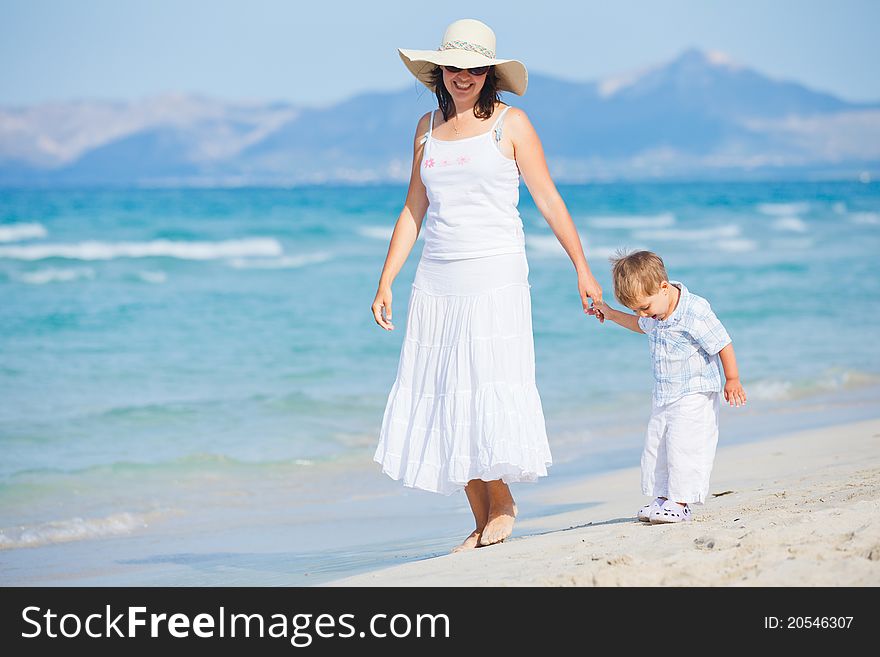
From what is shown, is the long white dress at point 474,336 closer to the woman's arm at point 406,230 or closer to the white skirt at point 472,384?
the white skirt at point 472,384

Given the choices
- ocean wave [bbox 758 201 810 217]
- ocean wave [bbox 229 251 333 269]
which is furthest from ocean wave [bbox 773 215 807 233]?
ocean wave [bbox 229 251 333 269]

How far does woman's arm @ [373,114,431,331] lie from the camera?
4.40 meters

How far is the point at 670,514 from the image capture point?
14.1 ft

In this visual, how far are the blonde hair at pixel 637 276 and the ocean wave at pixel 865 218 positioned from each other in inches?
1133

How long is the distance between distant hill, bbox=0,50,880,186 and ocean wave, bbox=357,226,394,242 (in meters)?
71.7

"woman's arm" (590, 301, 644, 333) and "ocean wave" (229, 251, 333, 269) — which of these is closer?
"woman's arm" (590, 301, 644, 333)

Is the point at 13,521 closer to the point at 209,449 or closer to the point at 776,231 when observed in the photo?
the point at 209,449

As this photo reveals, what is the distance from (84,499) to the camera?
6.22 meters

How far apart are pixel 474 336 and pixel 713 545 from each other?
1.16 meters

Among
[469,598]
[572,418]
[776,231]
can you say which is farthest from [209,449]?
[776,231]

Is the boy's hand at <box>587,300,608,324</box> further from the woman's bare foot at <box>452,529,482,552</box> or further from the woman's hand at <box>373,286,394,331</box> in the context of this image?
the woman's bare foot at <box>452,529,482,552</box>

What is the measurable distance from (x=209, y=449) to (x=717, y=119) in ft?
637

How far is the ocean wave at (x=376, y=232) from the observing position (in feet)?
94.2

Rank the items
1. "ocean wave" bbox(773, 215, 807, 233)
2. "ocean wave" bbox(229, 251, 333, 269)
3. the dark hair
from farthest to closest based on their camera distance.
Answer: "ocean wave" bbox(773, 215, 807, 233), "ocean wave" bbox(229, 251, 333, 269), the dark hair
